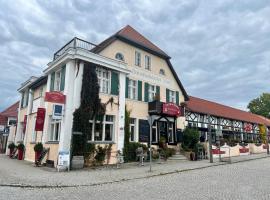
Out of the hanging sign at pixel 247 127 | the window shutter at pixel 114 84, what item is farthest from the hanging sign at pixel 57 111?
the hanging sign at pixel 247 127

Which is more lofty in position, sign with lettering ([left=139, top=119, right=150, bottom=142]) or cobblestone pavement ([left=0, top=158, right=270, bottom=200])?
sign with lettering ([left=139, top=119, right=150, bottom=142])

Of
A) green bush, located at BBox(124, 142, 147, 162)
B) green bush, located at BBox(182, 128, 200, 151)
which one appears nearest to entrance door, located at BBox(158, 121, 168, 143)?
green bush, located at BBox(182, 128, 200, 151)

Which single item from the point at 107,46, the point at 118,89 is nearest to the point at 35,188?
the point at 118,89

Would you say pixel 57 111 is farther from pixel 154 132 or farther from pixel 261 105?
pixel 261 105

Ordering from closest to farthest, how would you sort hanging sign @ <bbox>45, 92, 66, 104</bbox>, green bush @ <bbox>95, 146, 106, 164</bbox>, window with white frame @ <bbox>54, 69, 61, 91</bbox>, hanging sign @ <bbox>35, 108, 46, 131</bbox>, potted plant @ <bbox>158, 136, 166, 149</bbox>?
hanging sign @ <bbox>45, 92, 66, 104</bbox> < green bush @ <bbox>95, 146, 106, 164</bbox> < hanging sign @ <bbox>35, 108, 46, 131</bbox> < window with white frame @ <bbox>54, 69, 61, 91</bbox> < potted plant @ <bbox>158, 136, 166, 149</bbox>

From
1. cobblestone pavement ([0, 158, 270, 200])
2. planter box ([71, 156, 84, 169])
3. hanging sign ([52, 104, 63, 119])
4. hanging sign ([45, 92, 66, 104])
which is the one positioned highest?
hanging sign ([45, 92, 66, 104])

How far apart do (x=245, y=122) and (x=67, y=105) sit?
27377 mm

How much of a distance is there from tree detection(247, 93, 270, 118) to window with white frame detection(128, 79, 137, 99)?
48.2m

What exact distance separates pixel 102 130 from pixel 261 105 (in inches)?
2091

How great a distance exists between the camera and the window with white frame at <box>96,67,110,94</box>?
53.6 ft

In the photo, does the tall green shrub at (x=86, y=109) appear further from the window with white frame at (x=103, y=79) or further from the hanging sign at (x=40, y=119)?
the hanging sign at (x=40, y=119)

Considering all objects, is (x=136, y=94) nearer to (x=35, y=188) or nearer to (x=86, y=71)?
(x=86, y=71)

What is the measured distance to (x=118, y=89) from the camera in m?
17.1

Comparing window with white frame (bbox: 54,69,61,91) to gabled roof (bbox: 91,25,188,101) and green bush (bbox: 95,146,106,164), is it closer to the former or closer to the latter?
gabled roof (bbox: 91,25,188,101)
